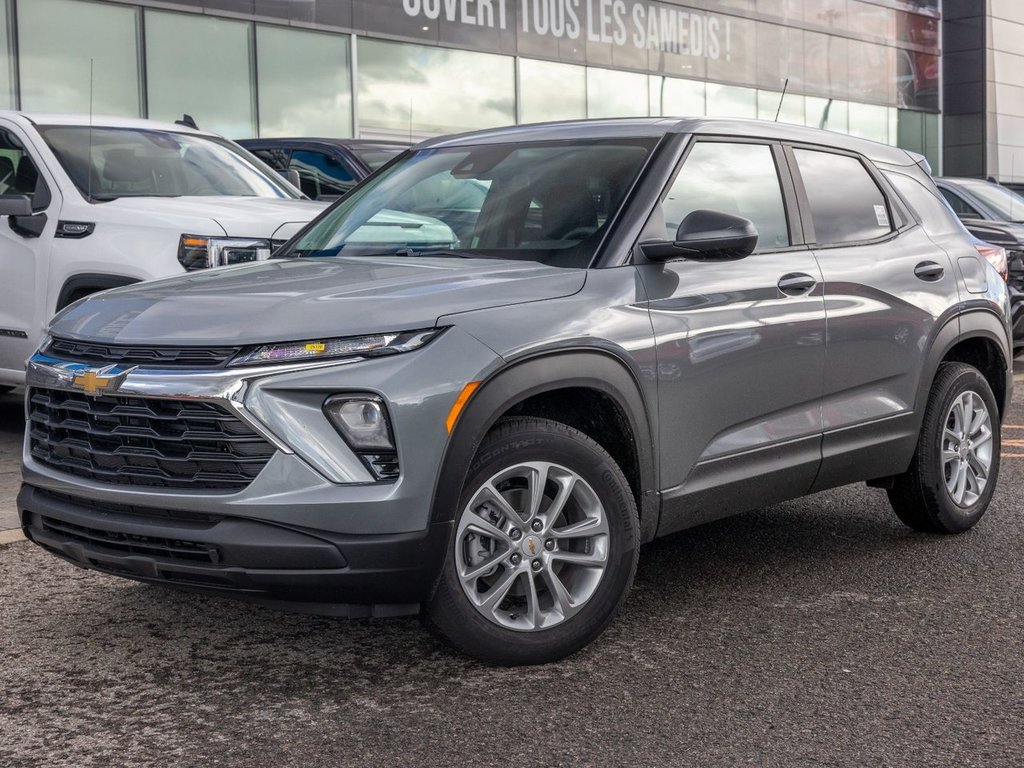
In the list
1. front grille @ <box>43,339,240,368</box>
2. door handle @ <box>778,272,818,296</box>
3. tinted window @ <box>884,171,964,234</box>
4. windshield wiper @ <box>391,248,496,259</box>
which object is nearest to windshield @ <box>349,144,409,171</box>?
tinted window @ <box>884,171,964,234</box>

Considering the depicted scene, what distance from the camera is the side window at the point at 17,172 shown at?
8.37 metres

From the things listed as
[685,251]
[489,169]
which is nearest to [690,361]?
[685,251]

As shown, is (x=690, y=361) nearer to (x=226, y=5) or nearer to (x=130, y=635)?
(x=130, y=635)

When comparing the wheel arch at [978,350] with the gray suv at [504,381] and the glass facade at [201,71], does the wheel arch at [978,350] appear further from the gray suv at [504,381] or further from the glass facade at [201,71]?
the glass facade at [201,71]

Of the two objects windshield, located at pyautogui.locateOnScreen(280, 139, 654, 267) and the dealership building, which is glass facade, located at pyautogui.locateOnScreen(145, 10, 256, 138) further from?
windshield, located at pyautogui.locateOnScreen(280, 139, 654, 267)

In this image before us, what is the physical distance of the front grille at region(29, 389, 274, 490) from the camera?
12.6ft

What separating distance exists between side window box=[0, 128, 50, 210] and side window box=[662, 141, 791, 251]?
15.6ft

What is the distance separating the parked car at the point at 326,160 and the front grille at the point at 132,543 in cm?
816

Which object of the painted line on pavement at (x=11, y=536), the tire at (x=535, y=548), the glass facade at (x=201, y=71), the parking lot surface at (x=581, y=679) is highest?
the glass facade at (x=201, y=71)

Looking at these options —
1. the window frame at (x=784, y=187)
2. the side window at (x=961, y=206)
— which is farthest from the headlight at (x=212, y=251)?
the side window at (x=961, y=206)

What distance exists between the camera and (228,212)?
26.5 feet

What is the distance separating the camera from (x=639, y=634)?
463 cm

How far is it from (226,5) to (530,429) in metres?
20.0

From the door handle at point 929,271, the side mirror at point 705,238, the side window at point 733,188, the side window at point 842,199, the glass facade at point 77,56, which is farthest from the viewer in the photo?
the glass facade at point 77,56
